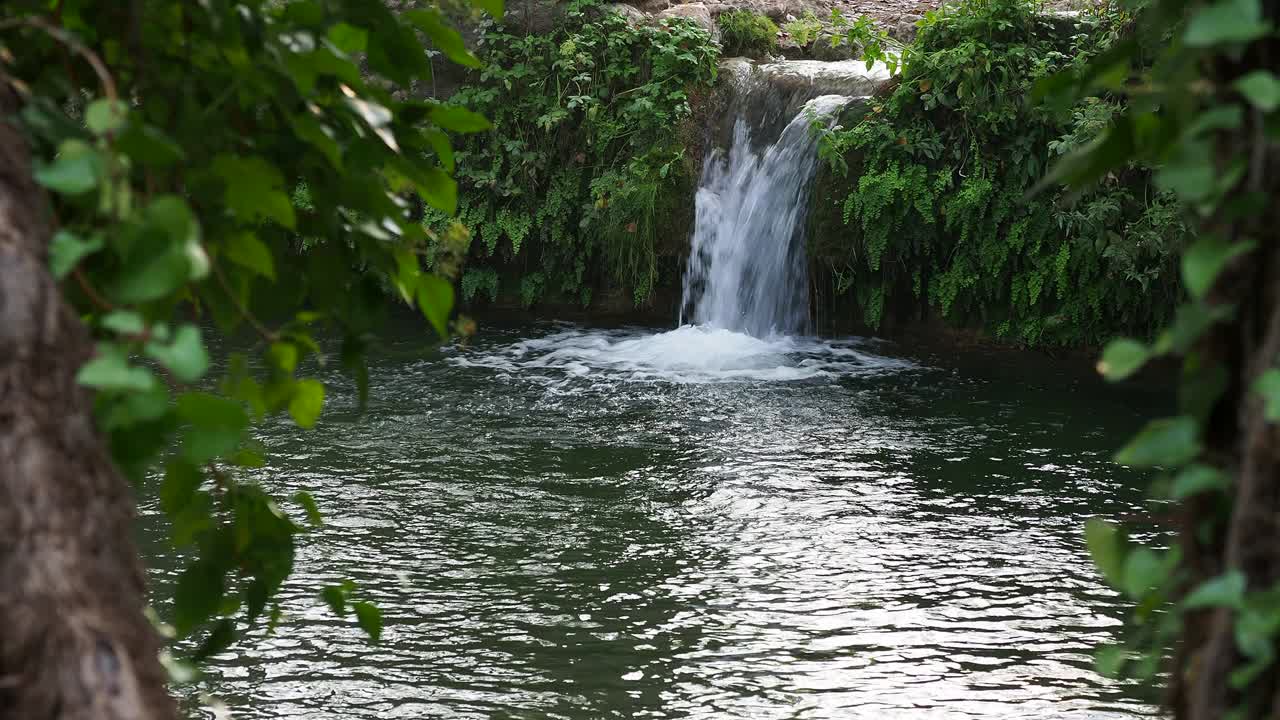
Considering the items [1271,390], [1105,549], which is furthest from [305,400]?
[1271,390]

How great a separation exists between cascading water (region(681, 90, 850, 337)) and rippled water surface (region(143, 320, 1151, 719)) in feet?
3.79

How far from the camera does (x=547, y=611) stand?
15.4 feet

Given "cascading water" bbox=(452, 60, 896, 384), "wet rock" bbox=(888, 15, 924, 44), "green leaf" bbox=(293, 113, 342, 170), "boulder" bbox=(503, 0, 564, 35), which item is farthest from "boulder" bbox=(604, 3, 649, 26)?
"green leaf" bbox=(293, 113, 342, 170)

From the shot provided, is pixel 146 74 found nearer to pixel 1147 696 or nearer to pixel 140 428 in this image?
pixel 140 428

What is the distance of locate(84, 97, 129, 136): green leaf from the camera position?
3.44 feet

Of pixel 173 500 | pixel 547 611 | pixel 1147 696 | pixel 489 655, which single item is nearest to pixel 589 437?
pixel 547 611

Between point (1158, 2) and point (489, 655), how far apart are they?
351cm

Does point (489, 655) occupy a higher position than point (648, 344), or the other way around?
point (648, 344)

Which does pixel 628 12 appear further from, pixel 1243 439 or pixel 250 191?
pixel 1243 439

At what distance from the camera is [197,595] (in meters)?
1.67

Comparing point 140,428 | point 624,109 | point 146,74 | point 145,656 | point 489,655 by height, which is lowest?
point 489,655

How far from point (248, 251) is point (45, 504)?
0.41 m

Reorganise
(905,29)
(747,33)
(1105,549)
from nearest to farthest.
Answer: (1105,549)
(905,29)
(747,33)

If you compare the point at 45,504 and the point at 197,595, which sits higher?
the point at 45,504
